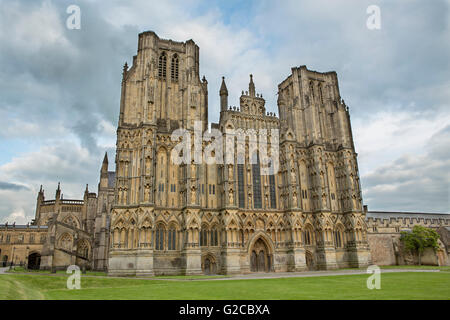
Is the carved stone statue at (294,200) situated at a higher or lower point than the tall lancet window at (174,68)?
lower

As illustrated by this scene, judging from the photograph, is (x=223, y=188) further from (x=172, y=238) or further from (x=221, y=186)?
(x=172, y=238)

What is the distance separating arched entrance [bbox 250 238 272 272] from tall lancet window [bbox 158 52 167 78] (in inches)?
1180

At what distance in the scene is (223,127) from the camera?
47.4 m

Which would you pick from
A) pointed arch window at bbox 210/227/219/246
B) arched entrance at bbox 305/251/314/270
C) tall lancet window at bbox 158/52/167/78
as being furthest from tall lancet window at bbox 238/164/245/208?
tall lancet window at bbox 158/52/167/78

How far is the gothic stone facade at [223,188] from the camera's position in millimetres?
39812

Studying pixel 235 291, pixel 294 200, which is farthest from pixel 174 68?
pixel 235 291

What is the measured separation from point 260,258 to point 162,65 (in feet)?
111

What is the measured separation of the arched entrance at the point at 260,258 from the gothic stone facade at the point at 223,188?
0.15 metres

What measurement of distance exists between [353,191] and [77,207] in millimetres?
67036

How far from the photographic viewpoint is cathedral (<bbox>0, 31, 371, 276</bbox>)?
1577 inches

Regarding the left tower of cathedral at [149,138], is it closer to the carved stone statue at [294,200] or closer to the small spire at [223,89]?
the small spire at [223,89]

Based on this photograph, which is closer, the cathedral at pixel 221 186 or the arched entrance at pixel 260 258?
the cathedral at pixel 221 186

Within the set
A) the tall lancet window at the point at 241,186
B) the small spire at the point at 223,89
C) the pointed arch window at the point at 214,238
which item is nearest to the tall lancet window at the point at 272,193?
the tall lancet window at the point at 241,186
